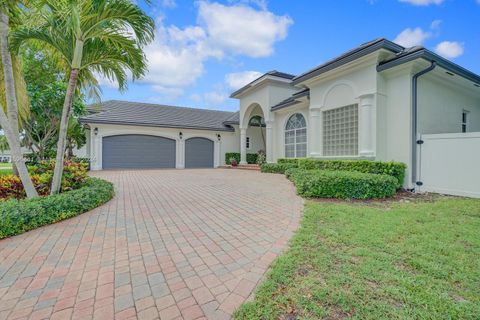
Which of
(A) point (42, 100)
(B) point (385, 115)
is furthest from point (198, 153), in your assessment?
(B) point (385, 115)

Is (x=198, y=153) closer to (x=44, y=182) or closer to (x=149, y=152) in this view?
(x=149, y=152)

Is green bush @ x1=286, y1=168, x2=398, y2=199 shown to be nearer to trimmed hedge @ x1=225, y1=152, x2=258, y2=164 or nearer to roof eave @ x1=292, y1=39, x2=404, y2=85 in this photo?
roof eave @ x1=292, y1=39, x2=404, y2=85

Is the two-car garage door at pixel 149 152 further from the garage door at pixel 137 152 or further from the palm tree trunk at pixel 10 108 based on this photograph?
the palm tree trunk at pixel 10 108

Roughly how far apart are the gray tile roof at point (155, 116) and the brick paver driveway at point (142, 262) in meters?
13.3

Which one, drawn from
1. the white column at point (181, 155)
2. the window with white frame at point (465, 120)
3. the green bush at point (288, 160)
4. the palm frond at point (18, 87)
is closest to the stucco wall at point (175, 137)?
the white column at point (181, 155)

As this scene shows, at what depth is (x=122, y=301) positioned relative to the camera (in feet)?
7.10

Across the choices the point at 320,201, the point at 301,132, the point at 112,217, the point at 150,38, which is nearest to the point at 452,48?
the point at 301,132

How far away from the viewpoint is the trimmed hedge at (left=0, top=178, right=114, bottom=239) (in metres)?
3.90

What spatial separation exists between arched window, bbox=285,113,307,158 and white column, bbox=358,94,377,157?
519 cm

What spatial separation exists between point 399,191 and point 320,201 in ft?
12.4

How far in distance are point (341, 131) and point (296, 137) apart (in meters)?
4.78

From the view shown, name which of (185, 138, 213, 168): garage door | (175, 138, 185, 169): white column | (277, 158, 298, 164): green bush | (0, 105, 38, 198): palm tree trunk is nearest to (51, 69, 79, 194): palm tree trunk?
(0, 105, 38, 198): palm tree trunk

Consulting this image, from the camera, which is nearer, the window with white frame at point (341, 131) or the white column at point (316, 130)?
the window with white frame at point (341, 131)

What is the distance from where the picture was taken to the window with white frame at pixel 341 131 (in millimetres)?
9359
